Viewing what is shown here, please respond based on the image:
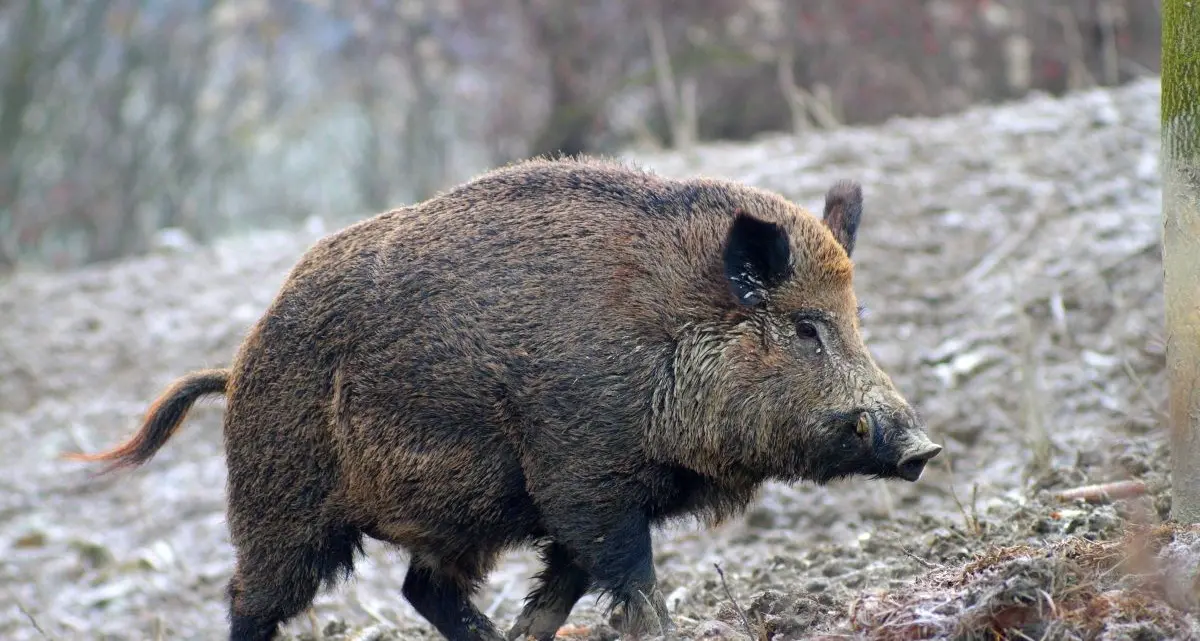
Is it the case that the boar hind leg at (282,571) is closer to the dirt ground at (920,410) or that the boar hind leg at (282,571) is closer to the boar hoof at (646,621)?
the dirt ground at (920,410)

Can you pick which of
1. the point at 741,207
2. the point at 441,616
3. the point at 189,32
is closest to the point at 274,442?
the point at 441,616

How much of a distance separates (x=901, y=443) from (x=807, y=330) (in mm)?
538

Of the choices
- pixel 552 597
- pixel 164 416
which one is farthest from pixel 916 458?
pixel 164 416

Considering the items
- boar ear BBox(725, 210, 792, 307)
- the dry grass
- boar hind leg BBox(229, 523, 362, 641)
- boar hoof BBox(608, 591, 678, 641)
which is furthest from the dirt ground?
boar ear BBox(725, 210, 792, 307)

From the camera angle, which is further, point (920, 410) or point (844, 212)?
point (844, 212)

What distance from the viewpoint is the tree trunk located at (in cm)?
406

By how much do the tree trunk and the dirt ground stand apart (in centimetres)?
25

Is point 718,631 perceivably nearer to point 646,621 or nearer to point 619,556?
point 646,621

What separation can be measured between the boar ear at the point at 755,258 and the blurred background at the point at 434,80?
20.8 ft

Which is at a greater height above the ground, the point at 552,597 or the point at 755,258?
the point at 755,258

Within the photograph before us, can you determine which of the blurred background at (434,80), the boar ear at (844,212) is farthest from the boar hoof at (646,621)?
the blurred background at (434,80)

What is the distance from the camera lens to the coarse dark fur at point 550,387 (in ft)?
14.3

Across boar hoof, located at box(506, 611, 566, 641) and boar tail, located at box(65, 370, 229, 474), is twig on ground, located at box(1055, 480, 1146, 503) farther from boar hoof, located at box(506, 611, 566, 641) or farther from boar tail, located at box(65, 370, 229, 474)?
boar tail, located at box(65, 370, 229, 474)

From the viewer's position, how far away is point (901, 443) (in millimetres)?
4145
